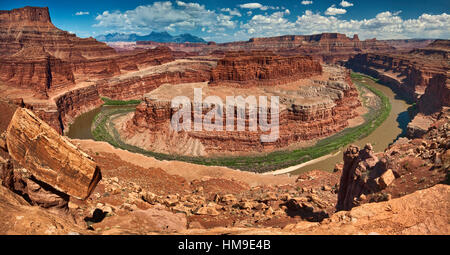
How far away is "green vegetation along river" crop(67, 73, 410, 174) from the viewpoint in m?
37.5

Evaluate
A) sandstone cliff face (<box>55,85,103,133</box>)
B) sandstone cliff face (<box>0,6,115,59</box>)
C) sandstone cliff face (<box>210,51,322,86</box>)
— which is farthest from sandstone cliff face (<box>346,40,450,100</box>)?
sandstone cliff face (<box>0,6,115,59</box>)

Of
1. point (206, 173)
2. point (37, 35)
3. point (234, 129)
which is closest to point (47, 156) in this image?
point (206, 173)

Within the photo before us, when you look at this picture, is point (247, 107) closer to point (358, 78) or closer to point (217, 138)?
point (217, 138)

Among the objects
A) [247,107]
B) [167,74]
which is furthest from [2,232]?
[167,74]

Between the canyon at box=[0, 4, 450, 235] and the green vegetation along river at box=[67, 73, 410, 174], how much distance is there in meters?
1.84

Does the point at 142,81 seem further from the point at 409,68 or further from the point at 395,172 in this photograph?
the point at 409,68

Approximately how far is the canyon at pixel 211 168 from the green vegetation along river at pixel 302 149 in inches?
72.4

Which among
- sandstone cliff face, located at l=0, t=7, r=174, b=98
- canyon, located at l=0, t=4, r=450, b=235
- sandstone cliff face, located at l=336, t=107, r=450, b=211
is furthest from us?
sandstone cliff face, located at l=0, t=7, r=174, b=98

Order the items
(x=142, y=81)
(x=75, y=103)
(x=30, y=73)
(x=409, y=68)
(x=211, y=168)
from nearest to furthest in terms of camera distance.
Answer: (x=211, y=168)
(x=30, y=73)
(x=75, y=103)
(x=142, y=81)
(x=409, y=68)

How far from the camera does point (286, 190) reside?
19.7 m

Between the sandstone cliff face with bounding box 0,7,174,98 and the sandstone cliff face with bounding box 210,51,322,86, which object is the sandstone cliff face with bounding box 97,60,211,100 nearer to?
the sandstone cliff face with bounding box 0,7,174,98

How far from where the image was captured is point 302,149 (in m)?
41.0

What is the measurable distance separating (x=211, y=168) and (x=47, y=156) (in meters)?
18.1

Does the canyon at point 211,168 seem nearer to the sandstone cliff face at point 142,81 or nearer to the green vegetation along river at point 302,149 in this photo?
the sandstone cliff face at point 142,81
